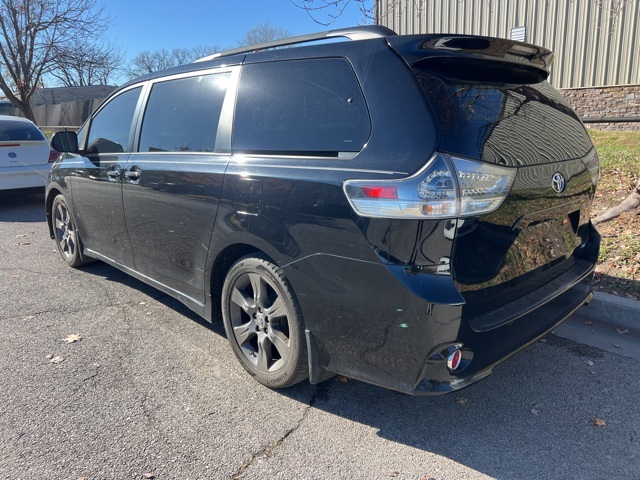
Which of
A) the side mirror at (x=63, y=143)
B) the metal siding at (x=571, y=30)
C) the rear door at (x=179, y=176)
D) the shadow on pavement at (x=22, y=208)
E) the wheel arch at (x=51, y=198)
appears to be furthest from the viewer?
the metal siding at (x=571, y=30)

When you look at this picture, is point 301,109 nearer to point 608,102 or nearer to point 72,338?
point 72,338

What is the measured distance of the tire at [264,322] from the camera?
110 inches

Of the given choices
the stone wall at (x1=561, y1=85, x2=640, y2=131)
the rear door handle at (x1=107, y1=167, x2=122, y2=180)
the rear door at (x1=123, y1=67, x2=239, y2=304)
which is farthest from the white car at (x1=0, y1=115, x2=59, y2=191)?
the stone wall at (x1=561, y1=85, x2=640, y2=131)

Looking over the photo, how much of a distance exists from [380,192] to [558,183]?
1071 millimetres

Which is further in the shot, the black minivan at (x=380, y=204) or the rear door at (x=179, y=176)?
the rear door at (x=179, y=176)

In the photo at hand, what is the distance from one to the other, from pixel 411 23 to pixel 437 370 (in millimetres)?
18095

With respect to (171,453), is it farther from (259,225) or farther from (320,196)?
(320,196)

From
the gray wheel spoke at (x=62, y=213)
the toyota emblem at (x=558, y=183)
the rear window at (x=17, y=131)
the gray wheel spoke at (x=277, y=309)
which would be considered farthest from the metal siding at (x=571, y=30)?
the gray wheel spoke at (x=277, y=309)

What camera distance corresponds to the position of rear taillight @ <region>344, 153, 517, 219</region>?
2.18 m

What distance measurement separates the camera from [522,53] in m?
2.73

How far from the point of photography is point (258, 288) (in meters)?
3.01

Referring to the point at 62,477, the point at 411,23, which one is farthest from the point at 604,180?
the point at 411,23

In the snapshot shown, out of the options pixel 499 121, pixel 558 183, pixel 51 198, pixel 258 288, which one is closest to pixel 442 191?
pixel 499 121

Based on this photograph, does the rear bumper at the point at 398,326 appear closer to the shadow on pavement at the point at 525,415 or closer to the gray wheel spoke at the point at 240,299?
the shadow on pavement at the point at 525,415
